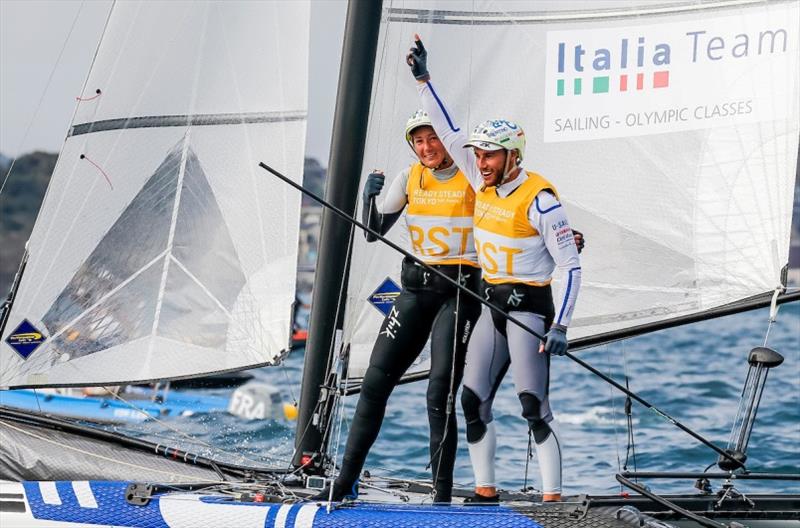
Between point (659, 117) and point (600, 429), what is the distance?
5.40 m

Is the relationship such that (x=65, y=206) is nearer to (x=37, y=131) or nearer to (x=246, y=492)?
(x=37, y=131)

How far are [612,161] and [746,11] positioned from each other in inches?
36.0

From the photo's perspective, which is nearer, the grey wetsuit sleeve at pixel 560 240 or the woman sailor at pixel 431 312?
the grey wetsuit sleeve at pixel 560 240

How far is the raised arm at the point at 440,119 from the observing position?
17.7 feet

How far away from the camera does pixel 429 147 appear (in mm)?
5527

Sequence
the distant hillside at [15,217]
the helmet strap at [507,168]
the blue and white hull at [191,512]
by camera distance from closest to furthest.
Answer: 1. the blue and white hull at [191,512]
2. the helmet strap at [507,168]
3. the distant hillside at [15,217]

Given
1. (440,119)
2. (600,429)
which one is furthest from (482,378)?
(600,429)

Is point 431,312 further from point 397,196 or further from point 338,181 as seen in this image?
point 338,181

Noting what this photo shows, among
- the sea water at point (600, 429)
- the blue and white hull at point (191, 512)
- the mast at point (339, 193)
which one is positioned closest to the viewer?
the blue and white hull at point (191, 512)

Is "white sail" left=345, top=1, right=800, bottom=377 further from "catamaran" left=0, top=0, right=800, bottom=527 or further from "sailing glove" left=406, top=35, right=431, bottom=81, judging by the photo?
"sailing glove" left=406, top=35, right=431, bottom=81

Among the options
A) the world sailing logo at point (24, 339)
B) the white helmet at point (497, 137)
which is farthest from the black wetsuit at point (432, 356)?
the world sailing logo at point (24, 339)

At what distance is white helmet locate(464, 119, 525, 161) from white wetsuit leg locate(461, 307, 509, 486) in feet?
2.24

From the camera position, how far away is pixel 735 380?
14523mm

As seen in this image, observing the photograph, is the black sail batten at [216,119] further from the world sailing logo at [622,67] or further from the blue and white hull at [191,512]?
the blue and white hull at [191,512]
